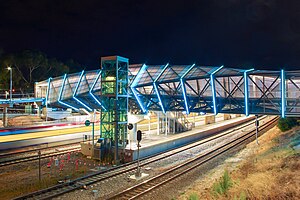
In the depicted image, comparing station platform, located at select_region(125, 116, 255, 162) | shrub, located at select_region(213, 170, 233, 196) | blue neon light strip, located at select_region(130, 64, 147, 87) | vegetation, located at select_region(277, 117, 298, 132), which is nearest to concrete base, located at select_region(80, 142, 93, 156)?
station platform, located at select_region(125, 116, 255, 162)

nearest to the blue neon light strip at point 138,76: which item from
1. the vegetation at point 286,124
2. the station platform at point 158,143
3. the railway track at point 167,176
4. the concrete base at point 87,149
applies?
the station platform at point 158,143

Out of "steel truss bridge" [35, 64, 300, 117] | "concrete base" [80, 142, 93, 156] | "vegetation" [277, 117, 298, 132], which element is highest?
"steel truss bridge" [35, 64, 300, 117]

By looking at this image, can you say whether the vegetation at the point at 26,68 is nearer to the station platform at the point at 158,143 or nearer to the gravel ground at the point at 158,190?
the station platform at the point at 158,143

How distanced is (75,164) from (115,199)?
33.9 feet

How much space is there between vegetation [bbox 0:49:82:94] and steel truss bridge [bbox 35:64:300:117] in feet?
129

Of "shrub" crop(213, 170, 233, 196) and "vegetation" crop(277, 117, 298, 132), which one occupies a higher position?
"vegetation" crop(277, 117, 298, 132)

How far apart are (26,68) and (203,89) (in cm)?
6664

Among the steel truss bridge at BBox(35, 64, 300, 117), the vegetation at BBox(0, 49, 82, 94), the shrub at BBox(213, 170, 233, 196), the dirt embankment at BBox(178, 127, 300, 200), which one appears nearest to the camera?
the dirt embankment at BBox(178, 127, 300, 200)

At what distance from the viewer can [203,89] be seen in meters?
25.6

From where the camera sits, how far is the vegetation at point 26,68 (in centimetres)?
6894

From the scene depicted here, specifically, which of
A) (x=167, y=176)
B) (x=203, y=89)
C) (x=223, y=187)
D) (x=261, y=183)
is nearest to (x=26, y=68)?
(x=203, y=89)

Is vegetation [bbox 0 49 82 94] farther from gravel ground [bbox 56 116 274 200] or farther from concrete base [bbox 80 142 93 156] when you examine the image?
gravel ground [bbox 56 116 274 200]

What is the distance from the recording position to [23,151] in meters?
31.0

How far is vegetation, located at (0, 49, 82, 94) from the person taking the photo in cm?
6894
